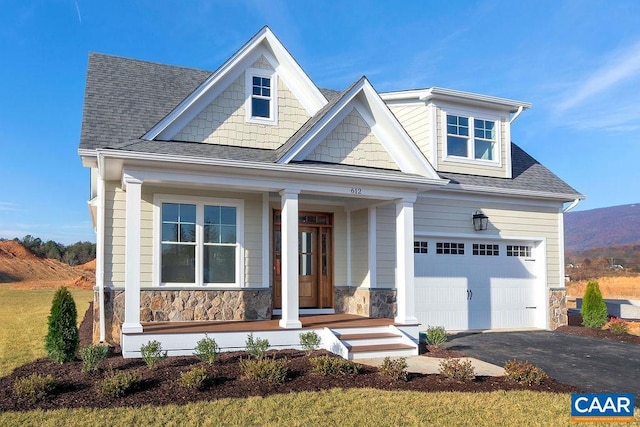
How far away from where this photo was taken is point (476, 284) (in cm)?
1423

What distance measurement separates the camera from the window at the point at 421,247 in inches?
537

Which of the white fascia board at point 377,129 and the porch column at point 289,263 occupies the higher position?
the white fascia board at point 377,129

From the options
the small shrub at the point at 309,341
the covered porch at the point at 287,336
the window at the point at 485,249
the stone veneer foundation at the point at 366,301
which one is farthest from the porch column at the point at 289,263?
the window at the point at 485,249

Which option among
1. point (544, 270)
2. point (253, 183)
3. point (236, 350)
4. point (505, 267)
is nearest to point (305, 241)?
point (253, 183)

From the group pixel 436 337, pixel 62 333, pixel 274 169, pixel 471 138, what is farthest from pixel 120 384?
pixel 471 138

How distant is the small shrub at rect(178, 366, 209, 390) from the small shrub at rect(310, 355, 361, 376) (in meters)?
1.71

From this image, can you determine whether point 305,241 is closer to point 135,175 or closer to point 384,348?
point 384,348

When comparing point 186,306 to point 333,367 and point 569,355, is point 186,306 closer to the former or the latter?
point 333,367

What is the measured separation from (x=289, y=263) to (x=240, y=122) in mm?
3388

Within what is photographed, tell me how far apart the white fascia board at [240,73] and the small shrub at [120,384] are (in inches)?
201

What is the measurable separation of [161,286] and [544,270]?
32.5ft

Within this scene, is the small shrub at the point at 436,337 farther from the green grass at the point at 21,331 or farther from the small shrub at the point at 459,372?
the green grass at the point at 21,331

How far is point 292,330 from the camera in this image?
33.6 feet

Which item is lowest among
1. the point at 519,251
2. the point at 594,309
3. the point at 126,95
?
the point at 594,309
